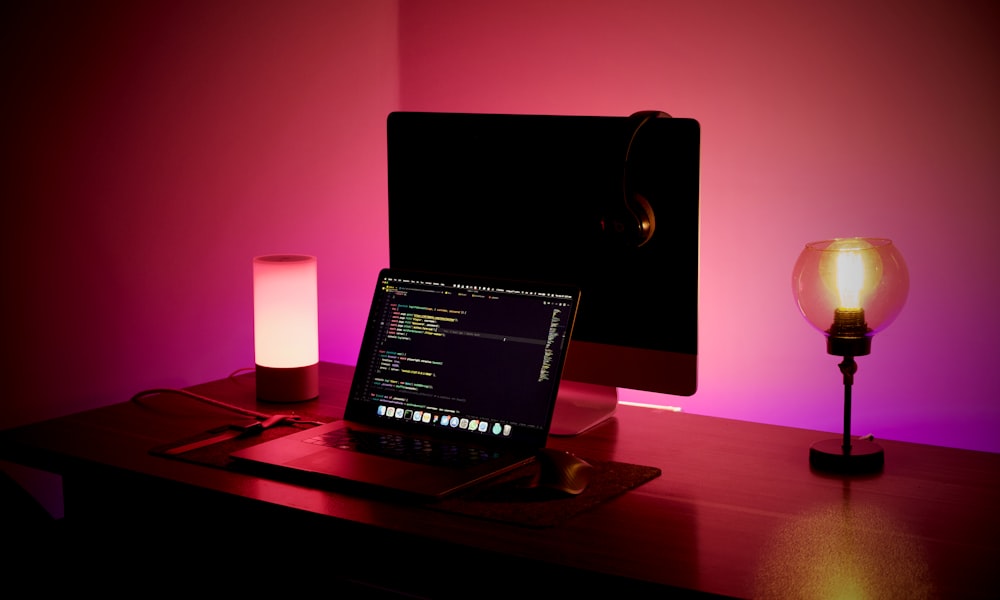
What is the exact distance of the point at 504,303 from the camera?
1.73m

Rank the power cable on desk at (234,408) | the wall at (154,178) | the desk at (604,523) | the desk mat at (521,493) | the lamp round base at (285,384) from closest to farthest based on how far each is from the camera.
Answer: the desk at (604,523) → the desk mat at (521,493) → the power cable on desk at (234,408) → the lamp round base at (285,384) → the wall at (154,178)

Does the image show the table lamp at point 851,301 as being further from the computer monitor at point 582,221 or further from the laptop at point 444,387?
the laptop at point 444,387

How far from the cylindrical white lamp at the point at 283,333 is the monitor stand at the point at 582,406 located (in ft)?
1.61

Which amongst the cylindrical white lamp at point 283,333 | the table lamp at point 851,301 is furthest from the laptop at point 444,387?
the table lamp at point 851,301

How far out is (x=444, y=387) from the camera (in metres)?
1.73

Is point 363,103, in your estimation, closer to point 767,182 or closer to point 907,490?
point 767,182

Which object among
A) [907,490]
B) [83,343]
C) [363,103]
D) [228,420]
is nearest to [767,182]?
[363,103]

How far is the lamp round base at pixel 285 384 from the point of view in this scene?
78.6 inches

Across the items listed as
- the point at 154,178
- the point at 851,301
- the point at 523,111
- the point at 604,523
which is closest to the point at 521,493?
the point at 604,523

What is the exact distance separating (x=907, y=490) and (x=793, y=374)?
1266 mm

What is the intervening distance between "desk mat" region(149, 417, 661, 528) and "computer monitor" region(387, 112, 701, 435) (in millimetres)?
225

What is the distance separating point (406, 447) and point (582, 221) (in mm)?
493

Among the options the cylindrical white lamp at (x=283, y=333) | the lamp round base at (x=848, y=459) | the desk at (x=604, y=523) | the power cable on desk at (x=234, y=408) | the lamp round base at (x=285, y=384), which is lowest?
the desk at (x=604, y=523)

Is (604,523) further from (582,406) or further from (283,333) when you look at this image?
(283,333)
